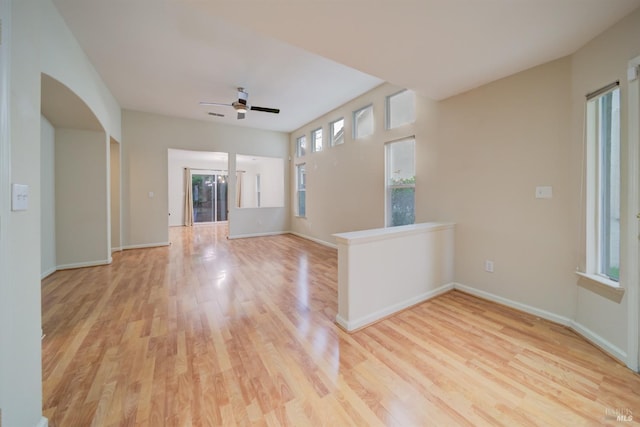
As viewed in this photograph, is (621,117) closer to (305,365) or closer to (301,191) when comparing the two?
(305,365)

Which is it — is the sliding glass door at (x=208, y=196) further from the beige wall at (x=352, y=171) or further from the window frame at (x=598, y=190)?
the window frame at (x=598, y=190)

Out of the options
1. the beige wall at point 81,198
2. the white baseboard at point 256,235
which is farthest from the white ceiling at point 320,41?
the white baseboard at point 256,235

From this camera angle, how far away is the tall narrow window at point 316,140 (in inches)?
238

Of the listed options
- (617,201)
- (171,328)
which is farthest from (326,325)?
(617,201)

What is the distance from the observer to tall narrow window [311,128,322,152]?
604cm

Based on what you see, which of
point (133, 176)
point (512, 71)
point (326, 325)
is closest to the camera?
point (326, 325)

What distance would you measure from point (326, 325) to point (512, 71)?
3153 millimetres

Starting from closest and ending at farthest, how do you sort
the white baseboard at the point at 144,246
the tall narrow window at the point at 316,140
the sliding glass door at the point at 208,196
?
the white baseboard at the point at 144,246
the tall narrow window at the point at 316,140
the sliding glass door at the point at 208,196

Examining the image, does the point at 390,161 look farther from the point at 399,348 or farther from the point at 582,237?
the point at 399,348

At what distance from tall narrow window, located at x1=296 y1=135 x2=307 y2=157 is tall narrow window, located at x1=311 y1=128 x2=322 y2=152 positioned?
37cm

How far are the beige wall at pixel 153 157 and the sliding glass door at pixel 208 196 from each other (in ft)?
13.2

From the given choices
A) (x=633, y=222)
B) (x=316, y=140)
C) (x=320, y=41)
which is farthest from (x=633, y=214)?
(x=316, y=140)

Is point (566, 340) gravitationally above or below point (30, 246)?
below

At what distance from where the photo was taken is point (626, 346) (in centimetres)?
173
